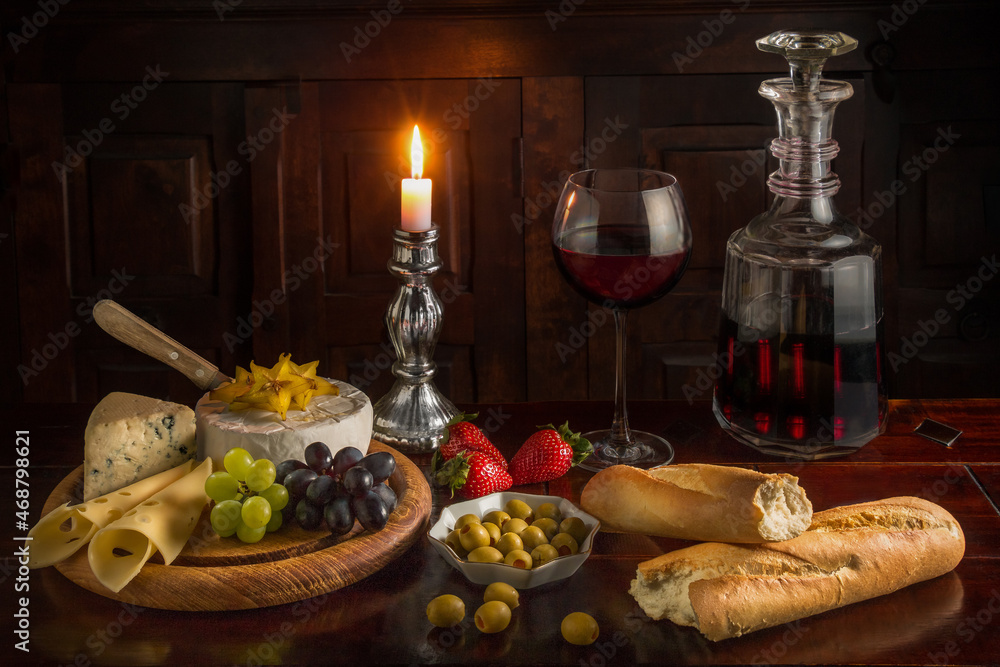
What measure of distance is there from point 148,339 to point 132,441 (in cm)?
15

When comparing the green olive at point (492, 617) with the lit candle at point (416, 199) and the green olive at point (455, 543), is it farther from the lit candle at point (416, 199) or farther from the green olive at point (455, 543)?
the lit candle at point (416, 199)

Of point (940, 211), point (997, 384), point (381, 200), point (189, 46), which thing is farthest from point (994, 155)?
point (189, 46)

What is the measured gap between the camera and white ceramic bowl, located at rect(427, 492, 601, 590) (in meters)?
0.94

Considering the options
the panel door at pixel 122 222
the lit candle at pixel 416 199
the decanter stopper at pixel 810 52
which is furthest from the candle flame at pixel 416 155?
the panel door at pixel 122 222

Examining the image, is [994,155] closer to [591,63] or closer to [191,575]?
[591,63]

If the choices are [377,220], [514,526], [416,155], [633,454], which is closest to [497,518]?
[514,526]

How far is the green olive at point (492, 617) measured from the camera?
88 centimetres

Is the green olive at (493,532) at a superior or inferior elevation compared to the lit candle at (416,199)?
inferior

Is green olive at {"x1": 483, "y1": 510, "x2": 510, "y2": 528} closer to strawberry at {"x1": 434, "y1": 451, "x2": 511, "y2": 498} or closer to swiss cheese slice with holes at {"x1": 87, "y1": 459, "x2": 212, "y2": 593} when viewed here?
strawberry at {"x1": 434, "y1": 451, "x2": 511, "y2": 498}

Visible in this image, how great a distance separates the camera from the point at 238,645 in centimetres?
88

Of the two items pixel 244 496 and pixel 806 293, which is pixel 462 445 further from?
pixel 806 293

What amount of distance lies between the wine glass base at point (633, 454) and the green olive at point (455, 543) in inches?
9.9

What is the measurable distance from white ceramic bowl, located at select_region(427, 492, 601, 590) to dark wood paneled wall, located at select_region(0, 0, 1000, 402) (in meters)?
1.27

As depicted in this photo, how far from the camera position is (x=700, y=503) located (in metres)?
0.99
